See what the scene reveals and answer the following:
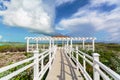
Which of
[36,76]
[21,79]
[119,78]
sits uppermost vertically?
[119,78]

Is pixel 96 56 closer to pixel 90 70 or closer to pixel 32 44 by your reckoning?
pixel 90 70

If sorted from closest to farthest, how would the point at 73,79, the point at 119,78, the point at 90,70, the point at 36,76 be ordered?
the point at 119,78, the point at 36,76, the point at 73,79, the point at 90,70

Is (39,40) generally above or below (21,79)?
above

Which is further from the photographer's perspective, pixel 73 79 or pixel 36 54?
pixel 73 79

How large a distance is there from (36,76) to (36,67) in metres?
0.27

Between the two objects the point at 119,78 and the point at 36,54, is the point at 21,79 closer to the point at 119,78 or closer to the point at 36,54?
the point at 36,54

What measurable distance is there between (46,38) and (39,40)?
1408mm

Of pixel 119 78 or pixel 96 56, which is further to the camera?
pixel 96 56

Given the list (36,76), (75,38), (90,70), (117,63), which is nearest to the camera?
(36,76)

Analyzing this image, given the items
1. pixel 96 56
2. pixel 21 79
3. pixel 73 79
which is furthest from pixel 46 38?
pixel 96 56

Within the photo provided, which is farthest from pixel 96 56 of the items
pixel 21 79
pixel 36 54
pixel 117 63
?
pixel 117 63

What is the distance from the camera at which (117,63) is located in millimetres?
13703

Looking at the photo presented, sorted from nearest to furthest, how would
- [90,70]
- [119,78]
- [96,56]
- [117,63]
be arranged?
[119,78]
[96,56]
[90,70]
[117,63]

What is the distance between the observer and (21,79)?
10047 mm
